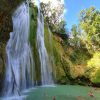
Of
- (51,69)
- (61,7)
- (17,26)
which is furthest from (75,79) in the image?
(61,7)

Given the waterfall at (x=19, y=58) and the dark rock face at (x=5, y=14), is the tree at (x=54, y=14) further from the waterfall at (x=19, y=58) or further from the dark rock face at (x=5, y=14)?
the dark rock face at (x=5, y=14)

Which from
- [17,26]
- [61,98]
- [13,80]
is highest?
[17,26]

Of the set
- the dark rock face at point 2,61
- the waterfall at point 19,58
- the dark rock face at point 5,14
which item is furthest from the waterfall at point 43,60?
the dark rock face at point 5,14

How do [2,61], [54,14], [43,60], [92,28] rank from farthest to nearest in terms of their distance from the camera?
[54,14] → [92,28] → [43,60] → [2,61]

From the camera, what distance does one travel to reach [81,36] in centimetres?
3048

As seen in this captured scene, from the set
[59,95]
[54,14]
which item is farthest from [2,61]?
[54,14]

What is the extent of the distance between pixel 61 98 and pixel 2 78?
356 cm

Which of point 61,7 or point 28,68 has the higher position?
point 61,7

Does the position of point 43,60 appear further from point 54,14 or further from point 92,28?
point 54,14

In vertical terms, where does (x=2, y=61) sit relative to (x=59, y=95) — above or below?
above

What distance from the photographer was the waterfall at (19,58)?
1508 centimetres

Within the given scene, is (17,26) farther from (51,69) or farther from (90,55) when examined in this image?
(90,55)

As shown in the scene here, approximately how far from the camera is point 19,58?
1827 cm

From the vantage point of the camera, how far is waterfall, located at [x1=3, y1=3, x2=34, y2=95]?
15.1 metres
